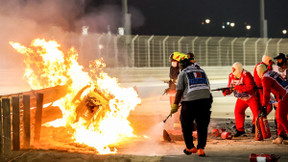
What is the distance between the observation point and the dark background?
3620cm

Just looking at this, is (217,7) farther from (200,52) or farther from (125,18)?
(125,18)

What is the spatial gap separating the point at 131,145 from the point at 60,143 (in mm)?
1504

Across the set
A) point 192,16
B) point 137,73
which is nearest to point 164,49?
point 137,73

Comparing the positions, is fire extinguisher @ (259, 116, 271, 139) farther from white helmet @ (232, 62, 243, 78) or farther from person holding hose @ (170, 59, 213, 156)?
person holding hose @ (170, 59, 213, 156)

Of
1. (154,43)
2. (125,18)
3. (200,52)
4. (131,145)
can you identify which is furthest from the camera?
(200,52)

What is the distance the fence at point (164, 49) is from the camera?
25.5m

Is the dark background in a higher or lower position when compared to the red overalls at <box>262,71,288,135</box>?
higher

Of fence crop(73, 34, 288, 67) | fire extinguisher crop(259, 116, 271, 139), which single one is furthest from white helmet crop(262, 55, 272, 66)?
fence crop(73, 34, 288, 67)

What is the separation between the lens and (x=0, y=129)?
6.09m

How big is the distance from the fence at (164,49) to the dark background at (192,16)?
6665 millimetres

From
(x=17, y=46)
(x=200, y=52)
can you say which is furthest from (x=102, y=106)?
(x=200, y=52)

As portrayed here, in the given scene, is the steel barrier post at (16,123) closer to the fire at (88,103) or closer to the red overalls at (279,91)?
the fire at (88,103)

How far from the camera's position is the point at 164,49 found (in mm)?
26922

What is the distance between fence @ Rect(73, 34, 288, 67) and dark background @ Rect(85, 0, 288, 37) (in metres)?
6.66
